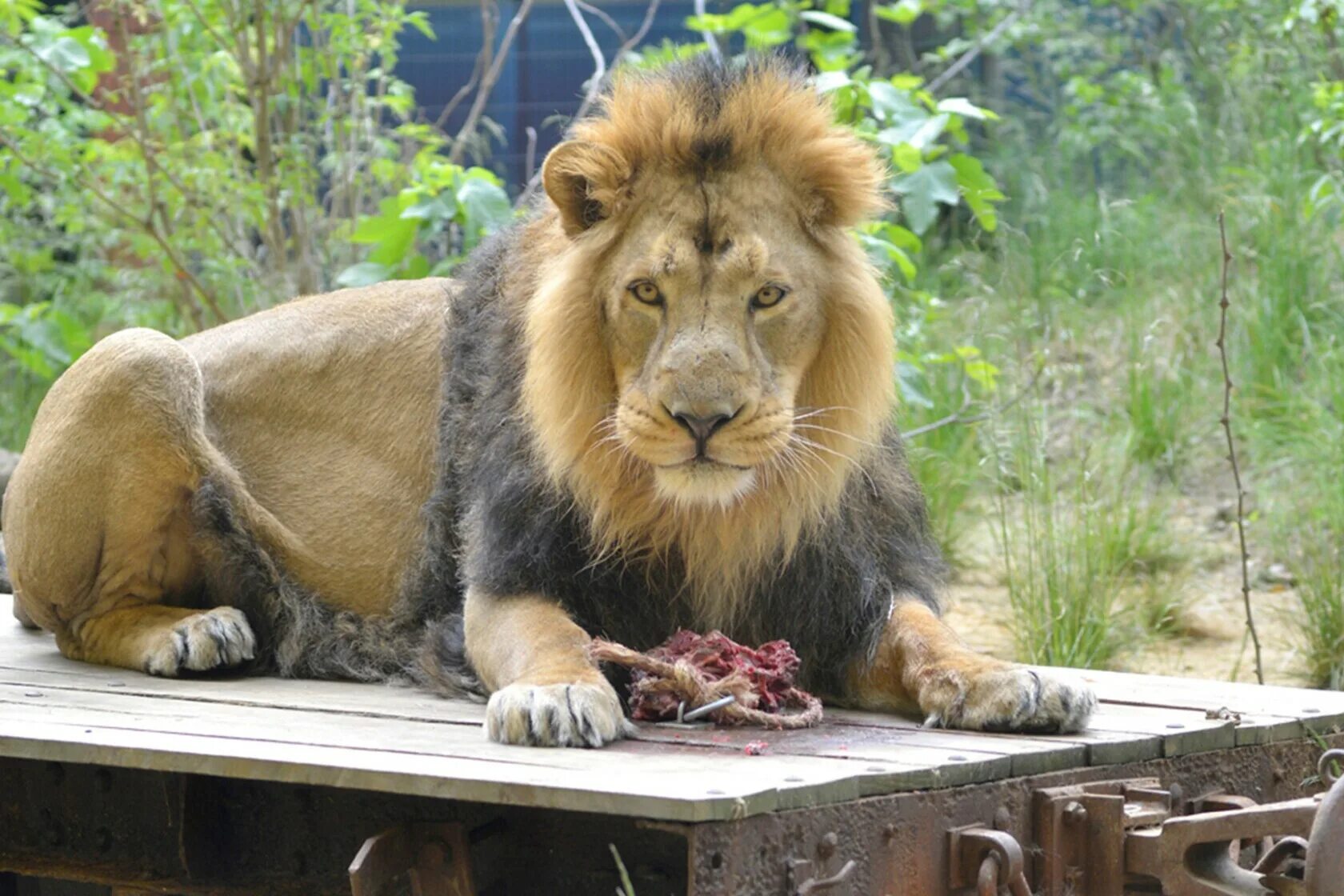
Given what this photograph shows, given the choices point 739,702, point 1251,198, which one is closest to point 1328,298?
point 1251,198

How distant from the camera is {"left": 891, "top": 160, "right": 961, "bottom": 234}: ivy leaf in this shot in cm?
567

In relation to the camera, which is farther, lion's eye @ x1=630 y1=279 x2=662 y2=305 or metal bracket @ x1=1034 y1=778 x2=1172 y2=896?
lion's eye @ x1=630 y1=279 x2=662 y2=305

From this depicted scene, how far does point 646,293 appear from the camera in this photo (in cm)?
339

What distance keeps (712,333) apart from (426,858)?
104cm

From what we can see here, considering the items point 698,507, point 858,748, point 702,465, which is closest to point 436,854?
point 858,748

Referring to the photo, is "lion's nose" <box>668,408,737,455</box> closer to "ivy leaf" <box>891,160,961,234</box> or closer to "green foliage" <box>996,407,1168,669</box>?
"green foliage" <box>996,407,1168,669</box>

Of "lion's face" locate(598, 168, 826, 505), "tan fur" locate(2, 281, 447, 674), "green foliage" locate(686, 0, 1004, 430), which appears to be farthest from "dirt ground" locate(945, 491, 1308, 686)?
"lion's face" locate(598, 168, 826, 505)

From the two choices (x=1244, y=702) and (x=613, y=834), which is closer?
(x=613, y=834)

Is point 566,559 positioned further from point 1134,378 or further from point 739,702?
point 1134,378

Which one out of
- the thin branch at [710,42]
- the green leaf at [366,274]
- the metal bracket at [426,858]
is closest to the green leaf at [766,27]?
the thin branch at [710,42]

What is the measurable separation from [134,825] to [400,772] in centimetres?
83

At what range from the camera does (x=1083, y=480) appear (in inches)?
227

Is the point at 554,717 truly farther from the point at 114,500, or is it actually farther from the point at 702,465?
the point at 114,500

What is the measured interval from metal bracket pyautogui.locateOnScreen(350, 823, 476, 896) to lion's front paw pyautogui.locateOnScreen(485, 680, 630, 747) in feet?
0.76
